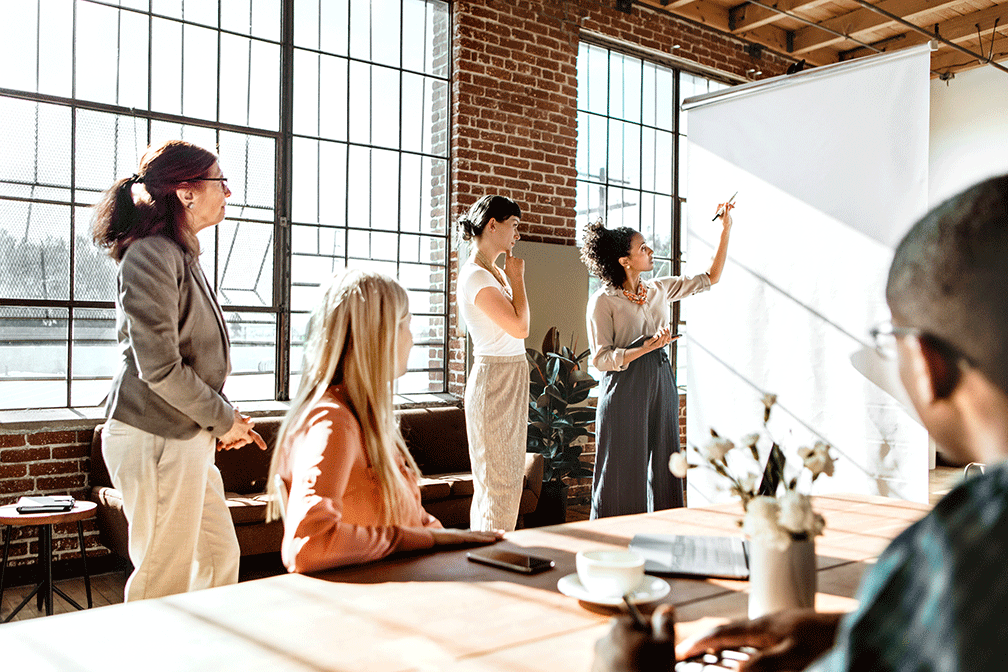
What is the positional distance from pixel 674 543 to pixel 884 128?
8.28ft

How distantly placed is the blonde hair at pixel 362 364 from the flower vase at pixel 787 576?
0.75 metres

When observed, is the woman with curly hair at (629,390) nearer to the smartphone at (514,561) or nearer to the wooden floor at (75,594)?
the wooden floor at (75,594)

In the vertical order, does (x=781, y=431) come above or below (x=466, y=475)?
above

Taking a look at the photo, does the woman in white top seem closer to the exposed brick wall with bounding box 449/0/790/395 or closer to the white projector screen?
the white projector screen

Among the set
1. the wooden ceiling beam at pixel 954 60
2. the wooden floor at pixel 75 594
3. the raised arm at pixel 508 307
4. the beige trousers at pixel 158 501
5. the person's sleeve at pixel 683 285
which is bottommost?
the wooden floor at pixel 75 594

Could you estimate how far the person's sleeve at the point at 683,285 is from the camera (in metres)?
3.90

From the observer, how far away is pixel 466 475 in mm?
4914

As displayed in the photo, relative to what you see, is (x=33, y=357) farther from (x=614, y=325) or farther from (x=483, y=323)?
(x=614, y=325)

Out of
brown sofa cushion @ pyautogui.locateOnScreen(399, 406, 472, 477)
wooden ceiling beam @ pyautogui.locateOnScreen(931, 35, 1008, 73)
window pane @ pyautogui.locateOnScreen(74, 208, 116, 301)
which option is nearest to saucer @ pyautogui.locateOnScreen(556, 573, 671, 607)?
brown sofa cushion @ pyautogui.locateOnScreen(399, 406, 472, 477)

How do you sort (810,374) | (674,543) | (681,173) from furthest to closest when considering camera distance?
(681,173) → (810,374) → (674,543)

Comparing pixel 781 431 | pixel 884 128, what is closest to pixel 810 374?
pixel 781 431

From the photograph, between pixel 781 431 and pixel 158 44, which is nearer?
pixel 781 431

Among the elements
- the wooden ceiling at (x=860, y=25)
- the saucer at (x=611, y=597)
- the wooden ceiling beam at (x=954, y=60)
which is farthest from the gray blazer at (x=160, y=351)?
the wooden ceiling beam at (x=954, y=60)

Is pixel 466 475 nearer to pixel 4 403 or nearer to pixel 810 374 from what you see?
pixel 810 374
